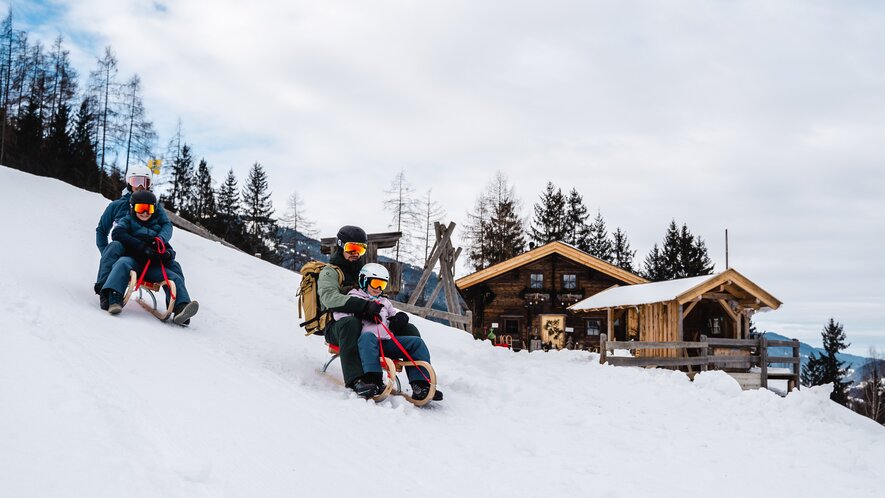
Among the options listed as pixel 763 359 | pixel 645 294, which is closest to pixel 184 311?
pixel 763 359

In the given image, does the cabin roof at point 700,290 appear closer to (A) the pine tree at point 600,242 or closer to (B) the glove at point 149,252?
(B) the glove at point 149,252

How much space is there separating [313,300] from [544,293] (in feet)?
71.2

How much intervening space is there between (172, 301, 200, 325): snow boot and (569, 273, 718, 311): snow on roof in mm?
13922

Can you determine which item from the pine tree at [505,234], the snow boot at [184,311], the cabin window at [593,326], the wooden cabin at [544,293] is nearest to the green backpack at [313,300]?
the snow boot at [184,311]

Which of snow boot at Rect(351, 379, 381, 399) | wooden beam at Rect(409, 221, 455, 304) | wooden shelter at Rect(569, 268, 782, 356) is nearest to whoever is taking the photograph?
snow boot at Rect(351, 379, 381, 399)

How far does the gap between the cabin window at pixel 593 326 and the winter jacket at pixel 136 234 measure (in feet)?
75.4

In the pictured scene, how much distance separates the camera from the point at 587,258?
1054 inches

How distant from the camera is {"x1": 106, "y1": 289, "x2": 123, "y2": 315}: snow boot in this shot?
Answer: 5.86m

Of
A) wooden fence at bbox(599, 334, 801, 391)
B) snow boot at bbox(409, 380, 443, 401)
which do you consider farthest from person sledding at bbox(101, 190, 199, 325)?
wooden fence at bbox(599, 334, 801, 391)

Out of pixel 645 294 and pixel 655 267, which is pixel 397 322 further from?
pixel 655 267

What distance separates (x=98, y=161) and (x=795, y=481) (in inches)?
1714

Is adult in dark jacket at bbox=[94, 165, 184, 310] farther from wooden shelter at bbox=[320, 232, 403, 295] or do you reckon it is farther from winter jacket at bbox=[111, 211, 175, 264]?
wooden shelter at bbox=[320, 232, 403, 295]

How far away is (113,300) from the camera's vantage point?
594cm

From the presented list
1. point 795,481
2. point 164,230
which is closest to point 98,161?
point 164,230
